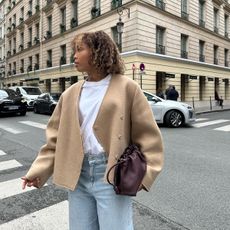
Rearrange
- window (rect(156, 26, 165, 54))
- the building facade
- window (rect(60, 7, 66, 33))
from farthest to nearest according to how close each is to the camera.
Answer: window (rect(60, 7, 66, 33))
window (rect(156, 26, 165, 54))
the building facade

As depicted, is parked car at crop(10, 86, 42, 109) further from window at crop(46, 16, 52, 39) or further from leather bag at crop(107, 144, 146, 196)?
leather bag at crop(107, 144, 146, 196)

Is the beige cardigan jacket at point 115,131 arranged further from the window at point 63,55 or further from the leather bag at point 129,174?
the window at point 63,55

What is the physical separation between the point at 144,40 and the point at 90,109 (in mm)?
21404

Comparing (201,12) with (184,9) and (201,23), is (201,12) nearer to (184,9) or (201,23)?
(201,23)

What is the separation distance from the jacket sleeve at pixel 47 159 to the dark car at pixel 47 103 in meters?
16.6

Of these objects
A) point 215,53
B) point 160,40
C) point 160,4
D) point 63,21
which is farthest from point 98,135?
point 215,53

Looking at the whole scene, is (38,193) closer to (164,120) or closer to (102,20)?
(164,120)

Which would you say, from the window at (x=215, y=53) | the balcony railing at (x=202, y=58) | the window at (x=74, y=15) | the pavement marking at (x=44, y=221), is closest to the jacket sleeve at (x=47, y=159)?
the pavement marking at (x=44, y=221)

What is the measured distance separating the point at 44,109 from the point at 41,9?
18956 millimetres

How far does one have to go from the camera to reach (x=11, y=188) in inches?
200

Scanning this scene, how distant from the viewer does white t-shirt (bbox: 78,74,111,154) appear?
2135 mm

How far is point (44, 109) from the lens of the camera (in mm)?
19906

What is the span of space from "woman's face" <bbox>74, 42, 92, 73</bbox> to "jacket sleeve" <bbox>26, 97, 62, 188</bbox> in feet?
0.99

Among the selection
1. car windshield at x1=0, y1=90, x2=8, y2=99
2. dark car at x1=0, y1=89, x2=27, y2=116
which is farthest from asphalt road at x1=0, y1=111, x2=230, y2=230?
car windshield at x1=0, y1=90, x2=8, y2=99
